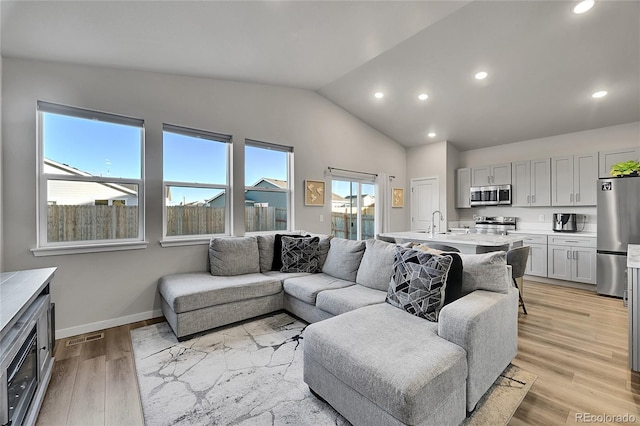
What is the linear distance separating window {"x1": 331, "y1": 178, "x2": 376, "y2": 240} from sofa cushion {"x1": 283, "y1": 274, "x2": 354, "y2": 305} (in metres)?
2.20

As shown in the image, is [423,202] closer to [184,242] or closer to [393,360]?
[184,242]

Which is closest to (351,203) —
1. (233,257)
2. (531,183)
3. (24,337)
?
(233,257)

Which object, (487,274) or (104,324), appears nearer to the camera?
(487,274)

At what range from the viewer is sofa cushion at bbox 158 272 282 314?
2.63 meters

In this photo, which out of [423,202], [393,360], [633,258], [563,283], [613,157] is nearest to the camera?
[393,360]

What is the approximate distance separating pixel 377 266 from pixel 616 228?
378cm

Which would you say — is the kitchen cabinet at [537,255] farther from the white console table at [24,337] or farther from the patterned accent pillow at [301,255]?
the white console table at [24,337]

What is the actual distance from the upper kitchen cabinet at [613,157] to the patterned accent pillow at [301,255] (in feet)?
15.2

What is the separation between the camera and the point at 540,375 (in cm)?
206

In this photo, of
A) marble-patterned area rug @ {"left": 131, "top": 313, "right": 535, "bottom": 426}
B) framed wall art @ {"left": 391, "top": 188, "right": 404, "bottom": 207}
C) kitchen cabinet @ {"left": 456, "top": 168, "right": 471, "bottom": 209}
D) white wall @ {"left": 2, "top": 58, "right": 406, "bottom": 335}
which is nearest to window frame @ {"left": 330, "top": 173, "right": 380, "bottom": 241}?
framed wall art @ {"left": 391, "top": 188, "right": 404, "bottom": 207}

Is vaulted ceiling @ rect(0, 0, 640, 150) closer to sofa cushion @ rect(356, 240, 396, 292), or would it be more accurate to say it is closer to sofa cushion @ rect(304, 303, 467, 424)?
sofa cushion @ rect(356, 240, 396, 292)

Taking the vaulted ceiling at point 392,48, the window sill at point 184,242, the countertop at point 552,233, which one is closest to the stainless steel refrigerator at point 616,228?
the countertop at point 552,233

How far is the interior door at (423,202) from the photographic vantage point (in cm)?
600

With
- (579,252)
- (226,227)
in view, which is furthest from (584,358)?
(226,227)
